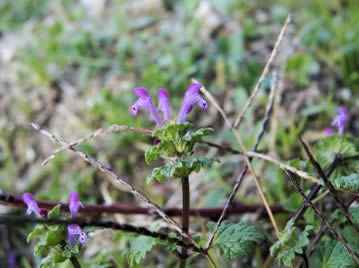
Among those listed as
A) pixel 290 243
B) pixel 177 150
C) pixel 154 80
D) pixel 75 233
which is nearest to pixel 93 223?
pixel 75 233

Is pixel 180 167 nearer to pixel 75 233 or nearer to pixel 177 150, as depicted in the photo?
pixel 177 150

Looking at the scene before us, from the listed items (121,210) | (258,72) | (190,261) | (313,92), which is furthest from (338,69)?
(121,210)

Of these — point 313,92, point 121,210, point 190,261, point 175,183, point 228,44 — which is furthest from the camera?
point 228,44

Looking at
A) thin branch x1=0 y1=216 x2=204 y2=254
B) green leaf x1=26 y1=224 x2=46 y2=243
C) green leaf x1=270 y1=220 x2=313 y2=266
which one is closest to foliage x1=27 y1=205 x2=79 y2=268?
green leaf x1=26 y1=224 x2=46 y2=243

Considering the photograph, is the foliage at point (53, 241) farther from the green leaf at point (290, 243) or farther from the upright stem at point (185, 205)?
the green leaf at point (290, 243)

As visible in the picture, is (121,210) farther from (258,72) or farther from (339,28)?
(339,28)
